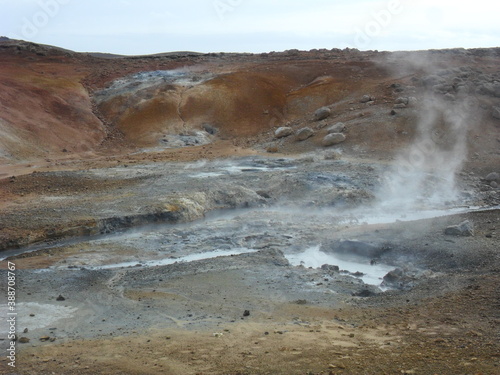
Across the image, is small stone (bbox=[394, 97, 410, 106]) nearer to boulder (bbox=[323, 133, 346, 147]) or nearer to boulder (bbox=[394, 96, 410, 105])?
boulder (bbox=[394, 96, 410, 105])

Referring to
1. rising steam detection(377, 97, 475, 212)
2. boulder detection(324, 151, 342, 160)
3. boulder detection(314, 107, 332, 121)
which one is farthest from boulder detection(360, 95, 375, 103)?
boulder detection(324, 151, 342, 160)

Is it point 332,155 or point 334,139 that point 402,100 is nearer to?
point 334,139

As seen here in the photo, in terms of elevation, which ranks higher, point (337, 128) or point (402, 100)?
point (402, 100)

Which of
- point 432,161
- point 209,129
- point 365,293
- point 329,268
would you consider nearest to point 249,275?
point 329,268

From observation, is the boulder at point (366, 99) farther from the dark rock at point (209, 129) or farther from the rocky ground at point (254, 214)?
the dark rock at point (209, 129)

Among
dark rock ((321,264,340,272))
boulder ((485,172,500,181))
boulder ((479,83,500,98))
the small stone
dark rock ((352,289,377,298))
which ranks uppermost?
boulder ((479,83,500,98))

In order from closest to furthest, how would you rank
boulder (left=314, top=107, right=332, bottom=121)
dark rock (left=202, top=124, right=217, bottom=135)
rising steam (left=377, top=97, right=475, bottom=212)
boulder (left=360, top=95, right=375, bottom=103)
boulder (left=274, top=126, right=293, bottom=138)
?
rising steam (left=377, top=97, right=475, bottom=212) → boulder (left=274, top=126, right=293, bottom=138) → boulder (left=314, top=107, right=332, bottom=121) → boulder (left=360, top=95, right=375, bottom=103) → dark rock (left=202, top=124, right=217, bottom=135)

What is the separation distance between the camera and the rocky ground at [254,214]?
8672 mm

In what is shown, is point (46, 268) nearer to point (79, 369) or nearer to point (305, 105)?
point (79, 369)

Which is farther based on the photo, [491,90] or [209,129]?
[209,129]

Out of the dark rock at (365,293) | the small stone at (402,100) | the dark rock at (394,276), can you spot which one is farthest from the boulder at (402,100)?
the dark rock at (365,293)

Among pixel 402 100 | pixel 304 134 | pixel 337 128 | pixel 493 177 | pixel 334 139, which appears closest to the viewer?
pixel 493 177

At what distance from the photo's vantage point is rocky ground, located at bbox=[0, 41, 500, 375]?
28.5 feet

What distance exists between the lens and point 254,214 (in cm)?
1686
